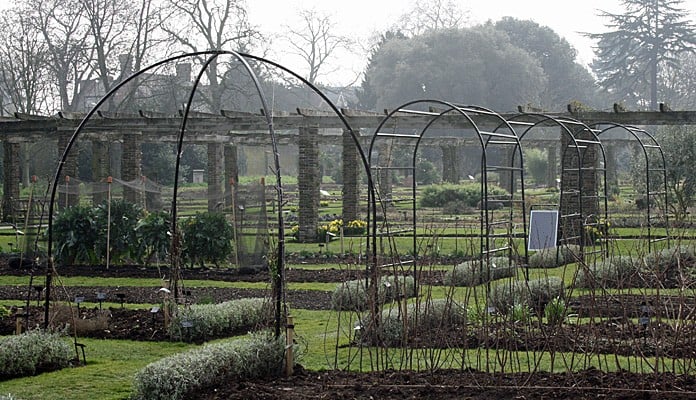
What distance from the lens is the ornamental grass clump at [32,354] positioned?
27.9 ft

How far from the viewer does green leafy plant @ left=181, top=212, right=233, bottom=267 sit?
17.1 meters

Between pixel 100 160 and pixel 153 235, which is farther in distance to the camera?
pixel 100 160

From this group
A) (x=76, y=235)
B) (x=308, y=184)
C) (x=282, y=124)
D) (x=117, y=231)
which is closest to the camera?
(x=117, y=231)

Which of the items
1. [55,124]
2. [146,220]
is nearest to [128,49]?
[55,124]

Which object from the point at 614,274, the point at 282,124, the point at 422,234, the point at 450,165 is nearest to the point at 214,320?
the point at 614,274

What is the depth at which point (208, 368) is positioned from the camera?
7.49 metres

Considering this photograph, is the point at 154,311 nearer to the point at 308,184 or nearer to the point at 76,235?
the point at 76,235

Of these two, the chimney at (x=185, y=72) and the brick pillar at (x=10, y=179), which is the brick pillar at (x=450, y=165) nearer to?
the chimney at (x=185, y=72)

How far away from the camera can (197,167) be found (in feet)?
161

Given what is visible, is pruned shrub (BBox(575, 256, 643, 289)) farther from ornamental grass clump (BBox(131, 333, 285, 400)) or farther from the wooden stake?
ornamental grass clump (BBox(131, 333, 285, 400))

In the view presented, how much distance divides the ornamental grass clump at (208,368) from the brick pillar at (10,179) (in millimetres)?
24731

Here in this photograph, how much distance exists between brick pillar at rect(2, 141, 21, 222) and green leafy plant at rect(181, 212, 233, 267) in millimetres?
15476

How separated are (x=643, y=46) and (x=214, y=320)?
2199 inches

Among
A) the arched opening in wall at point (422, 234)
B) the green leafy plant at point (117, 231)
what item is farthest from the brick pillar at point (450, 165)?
the green leafy plant at point (117, 231)
